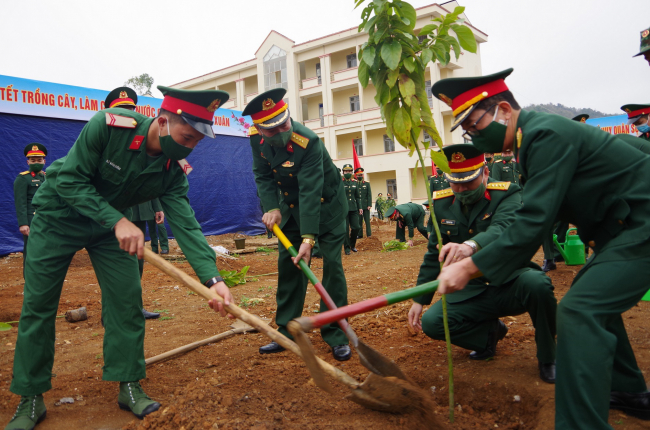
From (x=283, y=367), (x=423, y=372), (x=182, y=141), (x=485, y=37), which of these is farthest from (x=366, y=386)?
(x=485, y=37)

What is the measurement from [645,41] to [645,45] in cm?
6

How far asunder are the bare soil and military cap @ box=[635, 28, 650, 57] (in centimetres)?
231

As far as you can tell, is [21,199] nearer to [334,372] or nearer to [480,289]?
[334,372]

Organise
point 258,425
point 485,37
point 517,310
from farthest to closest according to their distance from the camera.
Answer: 1. point 485,37
2. point 517,310
3. point 258,425

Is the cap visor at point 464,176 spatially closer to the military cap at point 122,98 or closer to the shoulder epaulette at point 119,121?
the shoulder epaulette at point 119,121

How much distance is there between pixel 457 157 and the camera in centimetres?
310

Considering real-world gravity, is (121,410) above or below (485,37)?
below

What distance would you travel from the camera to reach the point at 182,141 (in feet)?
9.24

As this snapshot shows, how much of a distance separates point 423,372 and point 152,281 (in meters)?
6.08

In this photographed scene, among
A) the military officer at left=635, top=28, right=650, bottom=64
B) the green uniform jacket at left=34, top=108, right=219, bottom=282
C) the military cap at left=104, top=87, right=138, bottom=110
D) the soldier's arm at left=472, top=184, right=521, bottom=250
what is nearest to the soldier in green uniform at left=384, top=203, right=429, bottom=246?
the military cap at left=104, top=87, right=138, bottom=110

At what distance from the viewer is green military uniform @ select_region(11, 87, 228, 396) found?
265 cm

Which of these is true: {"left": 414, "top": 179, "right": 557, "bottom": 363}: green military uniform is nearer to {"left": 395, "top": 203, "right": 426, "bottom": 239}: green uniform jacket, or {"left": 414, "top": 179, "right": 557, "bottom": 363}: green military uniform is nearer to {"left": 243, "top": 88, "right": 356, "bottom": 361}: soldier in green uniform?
{"left": 243, "top": 88, "right": 356, "bottom": 361}: soldier in green uniform

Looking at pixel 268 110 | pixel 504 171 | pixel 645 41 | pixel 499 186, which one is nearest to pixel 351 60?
pixel 504 171

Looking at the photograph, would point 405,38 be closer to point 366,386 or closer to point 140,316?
point 366,386
